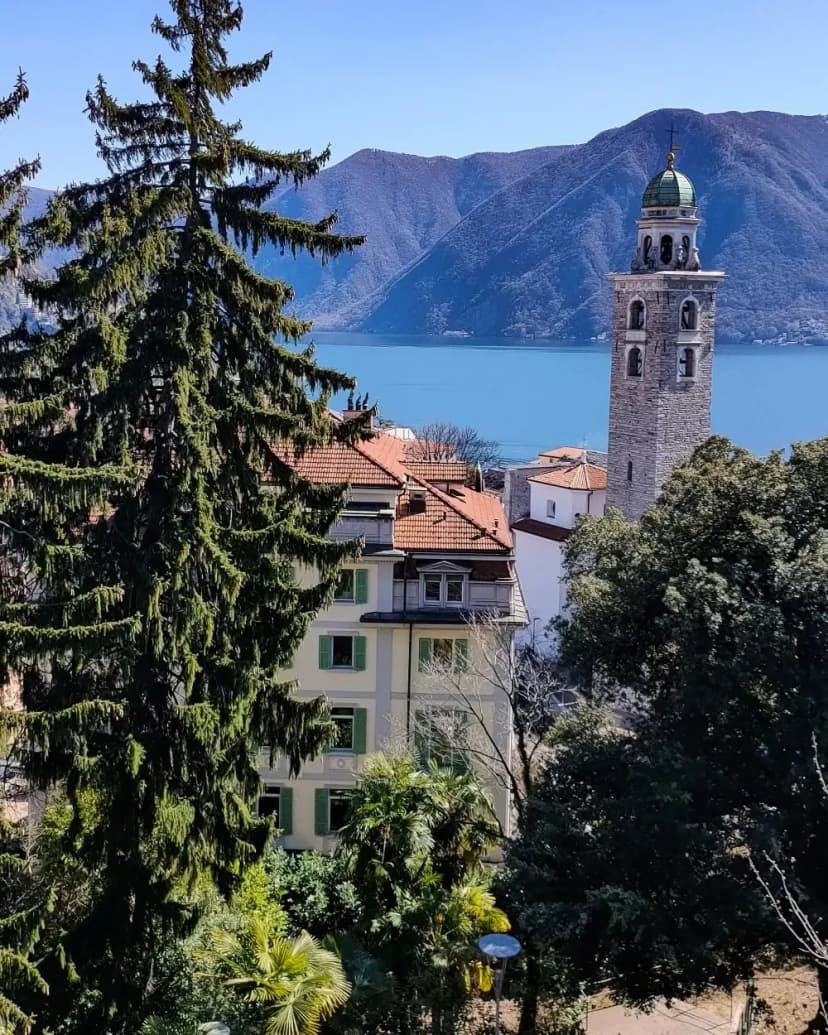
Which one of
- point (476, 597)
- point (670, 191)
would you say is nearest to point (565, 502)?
point (670, 191)

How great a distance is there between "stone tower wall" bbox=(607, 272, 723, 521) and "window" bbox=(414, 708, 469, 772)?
23.6m

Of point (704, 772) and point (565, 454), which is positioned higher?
point (565, 454)

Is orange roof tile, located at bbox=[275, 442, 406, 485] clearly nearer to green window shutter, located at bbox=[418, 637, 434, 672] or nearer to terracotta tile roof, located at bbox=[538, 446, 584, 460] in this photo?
green window shutter, located at bbox=[418, 637, 434, 672]

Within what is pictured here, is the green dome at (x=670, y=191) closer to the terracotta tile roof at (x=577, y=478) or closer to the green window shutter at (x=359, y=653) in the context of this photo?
the terracotta tile roof at (x=577, y=478)

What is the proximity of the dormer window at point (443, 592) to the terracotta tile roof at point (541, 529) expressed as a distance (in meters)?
22.6

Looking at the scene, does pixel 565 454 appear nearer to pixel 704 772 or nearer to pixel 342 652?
pixel 342 652

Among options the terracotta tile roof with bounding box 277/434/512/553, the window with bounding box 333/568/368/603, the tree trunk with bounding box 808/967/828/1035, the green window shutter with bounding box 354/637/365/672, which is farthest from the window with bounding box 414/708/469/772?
the tree trunk with bounding box 808/967/828/1035

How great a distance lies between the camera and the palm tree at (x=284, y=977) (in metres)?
12.7

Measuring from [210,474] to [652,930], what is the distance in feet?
27.1

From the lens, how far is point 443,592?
2031 centimetres

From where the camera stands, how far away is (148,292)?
12.2 metres

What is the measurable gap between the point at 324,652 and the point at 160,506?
27.2 ft

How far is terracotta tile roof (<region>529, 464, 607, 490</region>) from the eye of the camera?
44.8 meters

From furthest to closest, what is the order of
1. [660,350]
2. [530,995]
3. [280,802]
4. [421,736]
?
[660,350]
[280,802]
[421,736]
[530,995]
